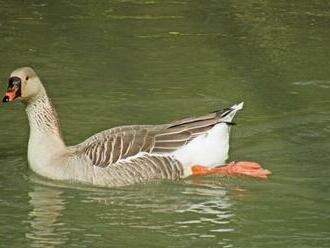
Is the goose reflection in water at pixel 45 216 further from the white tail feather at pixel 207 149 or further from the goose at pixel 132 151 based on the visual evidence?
the white tail feather at pixel 207 149

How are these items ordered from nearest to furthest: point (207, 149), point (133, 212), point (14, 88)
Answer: point (133, 212) < point (14, 88) < point (207, 149)

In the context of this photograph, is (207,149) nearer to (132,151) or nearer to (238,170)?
(238,170)

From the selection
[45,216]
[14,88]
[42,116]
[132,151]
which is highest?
[14,88]

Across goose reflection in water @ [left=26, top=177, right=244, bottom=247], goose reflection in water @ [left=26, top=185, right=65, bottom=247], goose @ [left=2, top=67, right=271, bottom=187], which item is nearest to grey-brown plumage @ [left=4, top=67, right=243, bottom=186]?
goose @ [left=2, top=67, right=271, bottom=187]

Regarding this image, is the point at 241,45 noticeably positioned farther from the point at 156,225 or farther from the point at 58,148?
the point at 156,225

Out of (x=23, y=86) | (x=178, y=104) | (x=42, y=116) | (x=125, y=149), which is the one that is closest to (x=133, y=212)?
(x=125, y=149)

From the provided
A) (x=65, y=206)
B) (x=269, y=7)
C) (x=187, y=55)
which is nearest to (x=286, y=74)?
(x=187, y=55)

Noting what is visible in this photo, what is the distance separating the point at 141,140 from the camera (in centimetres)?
1084

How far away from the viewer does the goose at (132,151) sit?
1073cm

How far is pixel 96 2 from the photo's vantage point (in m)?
18.5

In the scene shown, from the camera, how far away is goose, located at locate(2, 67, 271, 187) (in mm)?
10727

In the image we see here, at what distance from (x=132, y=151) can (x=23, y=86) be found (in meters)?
1.17

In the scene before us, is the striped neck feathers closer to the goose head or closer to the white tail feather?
the goose head

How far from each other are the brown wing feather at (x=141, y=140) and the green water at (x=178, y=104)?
1.08 feet
